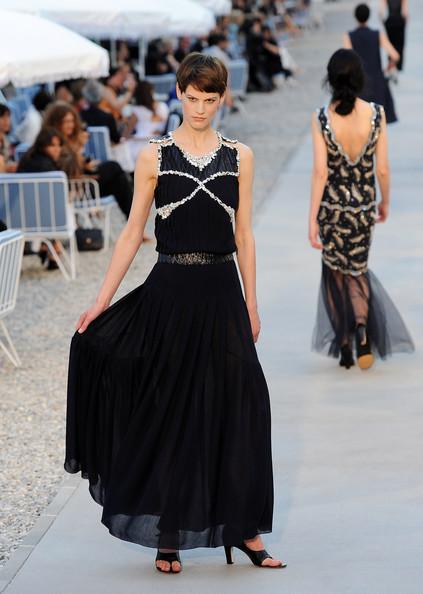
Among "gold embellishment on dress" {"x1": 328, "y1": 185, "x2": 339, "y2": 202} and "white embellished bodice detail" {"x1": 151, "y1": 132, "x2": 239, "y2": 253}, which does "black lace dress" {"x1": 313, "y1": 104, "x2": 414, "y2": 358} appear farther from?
"white embellished bodice detail" {"x1": 151, "y1": 132, "x2": 239, "y2": 253}

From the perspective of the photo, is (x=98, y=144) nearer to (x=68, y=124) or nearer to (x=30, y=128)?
(x=30, y=128)

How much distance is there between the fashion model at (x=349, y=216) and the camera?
796cm

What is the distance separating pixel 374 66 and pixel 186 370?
31.4ft

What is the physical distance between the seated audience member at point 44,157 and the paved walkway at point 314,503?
7.05 ft

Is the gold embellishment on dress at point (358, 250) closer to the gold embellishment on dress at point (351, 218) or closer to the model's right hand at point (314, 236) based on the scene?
the gold embellishment on dress at point (351, 218)

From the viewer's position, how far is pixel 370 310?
27.3ft

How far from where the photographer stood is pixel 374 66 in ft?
46.7

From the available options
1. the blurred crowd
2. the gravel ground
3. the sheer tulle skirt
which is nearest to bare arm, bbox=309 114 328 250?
the sheer tulle skirt

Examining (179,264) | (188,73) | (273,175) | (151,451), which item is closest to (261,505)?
(151,451)

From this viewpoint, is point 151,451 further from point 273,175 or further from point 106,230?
point 273,175

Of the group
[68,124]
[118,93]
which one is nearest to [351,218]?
[68,124]

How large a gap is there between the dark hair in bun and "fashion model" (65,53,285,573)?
9.31 ft

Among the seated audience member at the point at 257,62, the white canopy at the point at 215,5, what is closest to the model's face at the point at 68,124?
the white canopy at the point at 215,5

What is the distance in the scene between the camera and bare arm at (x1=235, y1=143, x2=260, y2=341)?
5.13 metres
